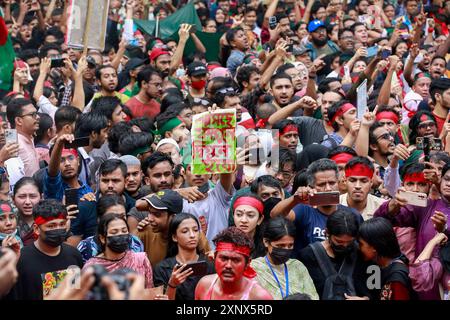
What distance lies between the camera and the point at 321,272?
709cm

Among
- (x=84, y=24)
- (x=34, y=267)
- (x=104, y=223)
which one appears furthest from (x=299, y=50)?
(x=34, y=267)

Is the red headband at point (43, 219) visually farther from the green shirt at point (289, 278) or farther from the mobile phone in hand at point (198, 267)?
the green shirt at point (289, 278)

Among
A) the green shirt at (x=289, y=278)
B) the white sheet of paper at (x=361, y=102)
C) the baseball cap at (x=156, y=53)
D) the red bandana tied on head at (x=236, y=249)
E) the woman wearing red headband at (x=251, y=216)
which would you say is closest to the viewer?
the red bandana tied on head at (x=236, y=249)

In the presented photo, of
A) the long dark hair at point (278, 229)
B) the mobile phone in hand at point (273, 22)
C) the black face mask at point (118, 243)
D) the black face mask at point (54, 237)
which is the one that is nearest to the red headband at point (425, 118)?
the long dark hair at point (278, 229)

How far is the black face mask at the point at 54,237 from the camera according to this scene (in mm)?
7102

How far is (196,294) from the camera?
644cm

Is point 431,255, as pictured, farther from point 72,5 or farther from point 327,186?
point 72,5

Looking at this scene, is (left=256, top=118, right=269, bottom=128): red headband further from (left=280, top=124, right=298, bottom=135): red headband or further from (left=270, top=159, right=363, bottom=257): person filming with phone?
(left=270, top=159, right=363, bottom=257): person filming with phone

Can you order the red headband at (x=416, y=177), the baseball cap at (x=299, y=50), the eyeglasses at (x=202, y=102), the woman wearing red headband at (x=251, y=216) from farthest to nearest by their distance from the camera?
the baseball cap at (x=299, y=50) < the eyeglasses at (x=202, y=102) < the red headband at (x=416, y=177) < the woman wearing red headband at (x=251, y=216)

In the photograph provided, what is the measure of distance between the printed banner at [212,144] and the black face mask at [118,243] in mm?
888

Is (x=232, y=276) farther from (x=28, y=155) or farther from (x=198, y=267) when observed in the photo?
(x=28, y=155)

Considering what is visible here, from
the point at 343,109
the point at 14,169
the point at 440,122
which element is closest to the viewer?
the point at 14,169

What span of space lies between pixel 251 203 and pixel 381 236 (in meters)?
0.96

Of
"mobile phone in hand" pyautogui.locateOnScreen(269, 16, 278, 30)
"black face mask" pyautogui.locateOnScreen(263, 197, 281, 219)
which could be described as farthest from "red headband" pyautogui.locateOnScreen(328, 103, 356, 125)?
"mobile phone in hand" pyautogui.locateOnScreen(269, 16, 278, 30)
